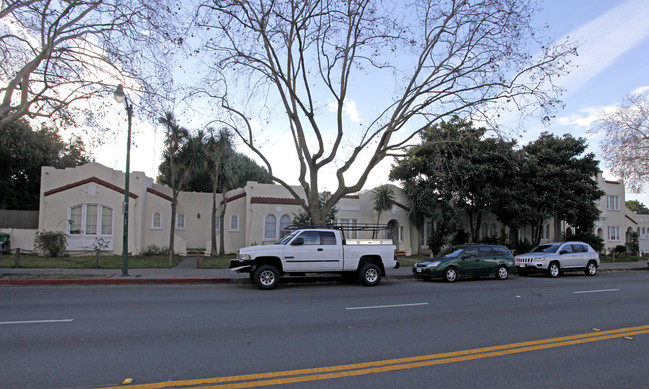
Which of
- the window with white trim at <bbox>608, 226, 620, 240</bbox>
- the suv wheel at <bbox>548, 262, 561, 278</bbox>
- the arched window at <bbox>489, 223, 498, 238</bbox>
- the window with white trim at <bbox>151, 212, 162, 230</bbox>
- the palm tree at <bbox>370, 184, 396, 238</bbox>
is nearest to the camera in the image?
the suv wheel at <bbox>548, 262, 561, 278</bbox>

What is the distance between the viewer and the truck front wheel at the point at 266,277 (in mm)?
12453

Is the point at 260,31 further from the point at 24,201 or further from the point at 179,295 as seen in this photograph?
the point at 24,201

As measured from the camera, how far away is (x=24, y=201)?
33.9 m

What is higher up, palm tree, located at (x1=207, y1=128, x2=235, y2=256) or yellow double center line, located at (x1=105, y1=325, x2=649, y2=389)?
palm tree, located at (x1=207, y1=128, x2=235, y2=256)

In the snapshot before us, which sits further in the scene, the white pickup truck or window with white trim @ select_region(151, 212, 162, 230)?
window with white trim @ select_region(151, 212, 162, 230)

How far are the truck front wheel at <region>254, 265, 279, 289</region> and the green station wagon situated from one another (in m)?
6.33

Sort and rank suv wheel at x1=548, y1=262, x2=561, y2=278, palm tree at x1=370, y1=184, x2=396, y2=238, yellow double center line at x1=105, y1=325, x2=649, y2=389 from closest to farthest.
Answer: yellow double center line at x1=105, y1=325, x2=649, y2=389 → suv wheel at x1=548, y1=262, x2=561, y2=278 → palm tree at x1=370, y1=184, x2=396, y2=238

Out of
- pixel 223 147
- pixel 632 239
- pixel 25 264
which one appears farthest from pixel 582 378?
pixel 632 239

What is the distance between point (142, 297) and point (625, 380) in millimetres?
10338

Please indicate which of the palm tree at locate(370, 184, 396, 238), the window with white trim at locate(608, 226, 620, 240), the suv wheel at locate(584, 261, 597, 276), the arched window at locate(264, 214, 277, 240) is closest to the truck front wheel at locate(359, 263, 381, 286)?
the suv wheel at locate(584, 261, 597, 276)

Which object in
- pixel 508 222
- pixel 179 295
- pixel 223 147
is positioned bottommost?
pixel 179 295

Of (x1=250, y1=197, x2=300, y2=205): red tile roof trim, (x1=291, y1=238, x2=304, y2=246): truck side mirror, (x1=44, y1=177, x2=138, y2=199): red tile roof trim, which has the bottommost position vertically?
(x1=291, y1=238, x2=304, y2=246): truck side mirror

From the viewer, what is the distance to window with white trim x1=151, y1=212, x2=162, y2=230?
2458 centimetres

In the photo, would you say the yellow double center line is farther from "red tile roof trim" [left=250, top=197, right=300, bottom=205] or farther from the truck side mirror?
"red tile roof trim" [left=250, top=197, right=300, bottom=205]
